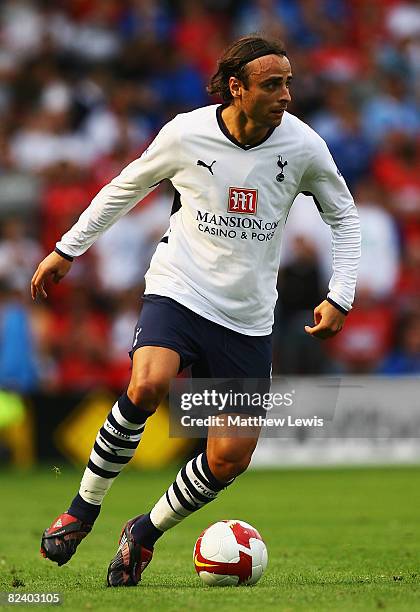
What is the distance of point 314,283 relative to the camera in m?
13.3

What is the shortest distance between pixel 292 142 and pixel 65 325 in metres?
8.18

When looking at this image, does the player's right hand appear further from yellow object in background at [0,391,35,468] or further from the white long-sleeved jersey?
yellow object in background at [0,391,35,468]

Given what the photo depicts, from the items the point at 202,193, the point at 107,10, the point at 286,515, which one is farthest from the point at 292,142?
the point at 107,10

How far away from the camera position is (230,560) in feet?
20.1

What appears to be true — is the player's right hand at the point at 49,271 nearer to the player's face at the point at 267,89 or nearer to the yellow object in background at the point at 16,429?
the player's face at the point at 267,89

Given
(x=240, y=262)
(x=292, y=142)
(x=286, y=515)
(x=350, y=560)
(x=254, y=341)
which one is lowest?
(x=286, y=515)

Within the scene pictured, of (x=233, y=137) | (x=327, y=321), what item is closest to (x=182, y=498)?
(x=327, y=321)

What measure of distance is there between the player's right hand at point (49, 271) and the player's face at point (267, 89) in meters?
1.12

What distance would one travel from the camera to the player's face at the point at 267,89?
601cm

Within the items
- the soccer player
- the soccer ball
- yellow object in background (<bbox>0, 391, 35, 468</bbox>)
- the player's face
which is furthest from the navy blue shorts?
yellow object in background (<bbox>0, 391, 35, 468</bbox>)

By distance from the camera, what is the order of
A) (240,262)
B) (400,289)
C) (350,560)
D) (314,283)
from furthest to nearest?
(400,289), (314,283), (350,560), (240,262)

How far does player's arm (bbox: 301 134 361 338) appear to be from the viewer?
6.18m

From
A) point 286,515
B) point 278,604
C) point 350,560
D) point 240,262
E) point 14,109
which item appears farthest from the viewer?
point 14,109

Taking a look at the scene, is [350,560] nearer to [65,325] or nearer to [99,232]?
[99,232]
